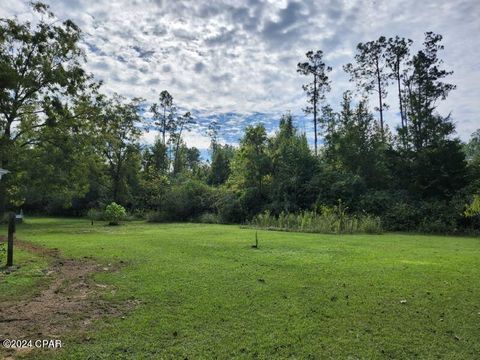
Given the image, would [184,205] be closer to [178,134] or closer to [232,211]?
[232,211]

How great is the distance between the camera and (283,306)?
500 centimetres

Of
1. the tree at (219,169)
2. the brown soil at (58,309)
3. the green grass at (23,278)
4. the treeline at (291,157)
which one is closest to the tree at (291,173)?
the treeline at (291,157)

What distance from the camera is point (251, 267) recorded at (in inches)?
293

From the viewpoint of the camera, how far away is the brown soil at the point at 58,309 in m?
4.16

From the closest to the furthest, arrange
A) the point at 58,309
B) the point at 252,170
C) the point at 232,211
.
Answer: the point at 58,309, the point at 232,211, the point at 252,170

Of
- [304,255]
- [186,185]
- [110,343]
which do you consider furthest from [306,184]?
[110,343]

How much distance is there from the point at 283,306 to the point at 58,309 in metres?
3.08

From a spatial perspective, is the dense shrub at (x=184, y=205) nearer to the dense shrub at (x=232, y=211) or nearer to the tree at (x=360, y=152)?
the dense shrub at (x=232, y=211)

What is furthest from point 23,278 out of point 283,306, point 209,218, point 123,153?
point 123,153

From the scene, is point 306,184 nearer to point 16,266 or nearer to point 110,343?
point 16,266

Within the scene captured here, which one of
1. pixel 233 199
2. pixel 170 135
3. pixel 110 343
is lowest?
pixel 110 343

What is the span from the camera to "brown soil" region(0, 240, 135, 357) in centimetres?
416

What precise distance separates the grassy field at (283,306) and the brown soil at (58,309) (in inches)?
7.7

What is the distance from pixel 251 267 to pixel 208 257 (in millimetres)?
1554
